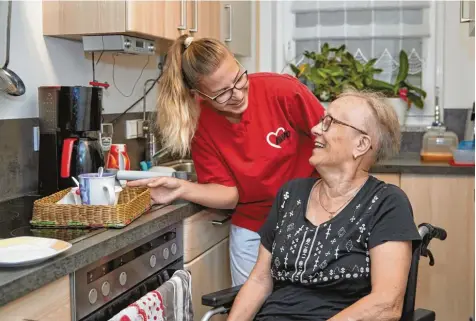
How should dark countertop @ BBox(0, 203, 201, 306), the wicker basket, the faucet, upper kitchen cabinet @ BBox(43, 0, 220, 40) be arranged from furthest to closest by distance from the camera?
the faucet, upper kitchen cabinet @ BBox(43, 0, 220, 40), the wicker basket, dark countertop @ BBox(0, 203, 201, 306)

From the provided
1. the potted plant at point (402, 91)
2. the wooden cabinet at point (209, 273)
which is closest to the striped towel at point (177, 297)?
the wooden cabinet at point (209, 273)

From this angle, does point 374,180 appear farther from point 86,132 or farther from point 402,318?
point 86,132

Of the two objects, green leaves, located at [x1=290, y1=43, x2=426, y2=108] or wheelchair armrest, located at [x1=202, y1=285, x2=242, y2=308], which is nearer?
wheelchair armrest, located at [x1=202, y1=285, x2=242, y2=308]

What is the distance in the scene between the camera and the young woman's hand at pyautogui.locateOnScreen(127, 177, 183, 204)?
201cm

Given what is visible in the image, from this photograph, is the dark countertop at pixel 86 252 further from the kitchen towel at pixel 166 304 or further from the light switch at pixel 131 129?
the light switch at pixel 131 129

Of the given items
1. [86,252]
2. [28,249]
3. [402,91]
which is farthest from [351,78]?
[28,249]

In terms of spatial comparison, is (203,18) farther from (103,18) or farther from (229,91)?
(229,91)

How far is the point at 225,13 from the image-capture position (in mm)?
3168

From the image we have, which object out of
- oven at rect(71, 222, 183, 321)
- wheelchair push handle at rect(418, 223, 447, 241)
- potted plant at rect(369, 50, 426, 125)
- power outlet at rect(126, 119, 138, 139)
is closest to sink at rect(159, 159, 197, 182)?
power outlet at rect(126, 119, 138, 139)

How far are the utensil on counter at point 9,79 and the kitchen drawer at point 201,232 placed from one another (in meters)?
0.69

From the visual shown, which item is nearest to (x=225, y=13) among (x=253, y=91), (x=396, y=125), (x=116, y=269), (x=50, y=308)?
(x=253, y=91)

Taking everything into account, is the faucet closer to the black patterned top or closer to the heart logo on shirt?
the heart logo on shirt

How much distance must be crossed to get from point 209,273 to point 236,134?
53cm

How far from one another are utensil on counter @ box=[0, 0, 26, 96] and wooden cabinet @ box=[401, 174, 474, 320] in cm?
177
